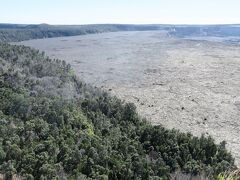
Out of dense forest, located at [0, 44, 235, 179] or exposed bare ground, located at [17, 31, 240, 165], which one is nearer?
dense forest, located at [0, 44, 235, 179]

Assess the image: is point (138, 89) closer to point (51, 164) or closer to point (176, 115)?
point (176, 115)

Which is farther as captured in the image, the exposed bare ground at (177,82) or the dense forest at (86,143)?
the exposed bare ground at (177,82)

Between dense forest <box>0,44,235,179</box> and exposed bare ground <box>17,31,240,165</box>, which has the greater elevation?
dense forest <box>0,44,235,179</box>

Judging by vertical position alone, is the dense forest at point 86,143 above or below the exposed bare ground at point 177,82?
above

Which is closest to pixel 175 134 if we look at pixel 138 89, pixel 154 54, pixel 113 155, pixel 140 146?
pixel 140 146
